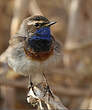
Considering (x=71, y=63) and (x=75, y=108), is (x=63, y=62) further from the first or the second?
(x=75, y=108)

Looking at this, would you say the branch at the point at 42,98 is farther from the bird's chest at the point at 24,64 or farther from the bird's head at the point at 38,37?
the bird's head at the point at 38,37

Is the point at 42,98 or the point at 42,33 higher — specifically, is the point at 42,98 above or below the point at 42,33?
below

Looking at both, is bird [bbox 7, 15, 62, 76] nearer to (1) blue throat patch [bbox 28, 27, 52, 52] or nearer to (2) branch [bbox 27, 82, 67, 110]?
(1) blue throat patch [bbox 28, 27, 52, 52]

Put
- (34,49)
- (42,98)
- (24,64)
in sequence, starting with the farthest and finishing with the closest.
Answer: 1. (34,49)
2. (24,64)
3. (42,98)

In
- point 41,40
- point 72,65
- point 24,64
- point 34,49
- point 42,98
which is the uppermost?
point 72,65

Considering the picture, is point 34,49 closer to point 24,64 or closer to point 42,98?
point 24,64

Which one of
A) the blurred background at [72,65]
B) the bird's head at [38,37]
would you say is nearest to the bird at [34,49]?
the bird's head at [38,37]

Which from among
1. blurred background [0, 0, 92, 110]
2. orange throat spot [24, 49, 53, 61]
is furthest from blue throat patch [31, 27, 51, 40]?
blurred background [0, 0, 92, 110]

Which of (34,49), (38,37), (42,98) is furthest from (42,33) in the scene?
(42,98)
